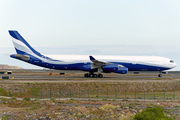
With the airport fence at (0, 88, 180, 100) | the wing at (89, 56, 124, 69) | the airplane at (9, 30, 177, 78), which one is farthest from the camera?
the airplane at (9, 30, 177, 78)

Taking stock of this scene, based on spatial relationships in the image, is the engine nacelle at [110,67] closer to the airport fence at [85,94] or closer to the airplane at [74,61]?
the airplane at [74,61]

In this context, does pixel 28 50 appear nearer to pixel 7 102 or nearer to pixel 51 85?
pixel 51 85

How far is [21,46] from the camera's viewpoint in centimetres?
5088

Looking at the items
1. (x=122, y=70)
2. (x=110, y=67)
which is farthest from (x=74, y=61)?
(x=122, y=70)

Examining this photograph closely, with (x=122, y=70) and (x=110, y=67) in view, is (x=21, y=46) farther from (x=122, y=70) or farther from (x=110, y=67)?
(x=122, y=70)

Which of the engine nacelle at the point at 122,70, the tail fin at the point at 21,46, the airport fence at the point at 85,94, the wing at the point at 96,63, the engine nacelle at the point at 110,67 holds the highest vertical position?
the tail fin at the point at 21,46

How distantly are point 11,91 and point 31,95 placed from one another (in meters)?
3.17

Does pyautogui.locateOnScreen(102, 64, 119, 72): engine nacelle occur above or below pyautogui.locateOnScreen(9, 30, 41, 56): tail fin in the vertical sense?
below

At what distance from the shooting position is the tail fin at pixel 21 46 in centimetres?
5078

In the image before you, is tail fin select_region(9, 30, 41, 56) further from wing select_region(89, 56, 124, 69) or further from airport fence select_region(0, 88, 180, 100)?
airport fence select_region(0, 88, 180, 100)

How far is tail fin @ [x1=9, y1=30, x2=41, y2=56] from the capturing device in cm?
5078

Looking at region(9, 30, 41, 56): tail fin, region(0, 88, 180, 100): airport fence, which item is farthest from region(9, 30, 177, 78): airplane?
region(0, 88, 180, 100): airport fence

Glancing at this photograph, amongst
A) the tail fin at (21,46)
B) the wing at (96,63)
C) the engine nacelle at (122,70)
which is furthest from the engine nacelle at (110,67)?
the tail fin at (21,46)

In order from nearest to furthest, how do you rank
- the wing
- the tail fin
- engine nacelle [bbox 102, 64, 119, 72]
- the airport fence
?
the airport fence, engine nacelle [bbox 102, 64, 119, 72], the wing, the tail fin
